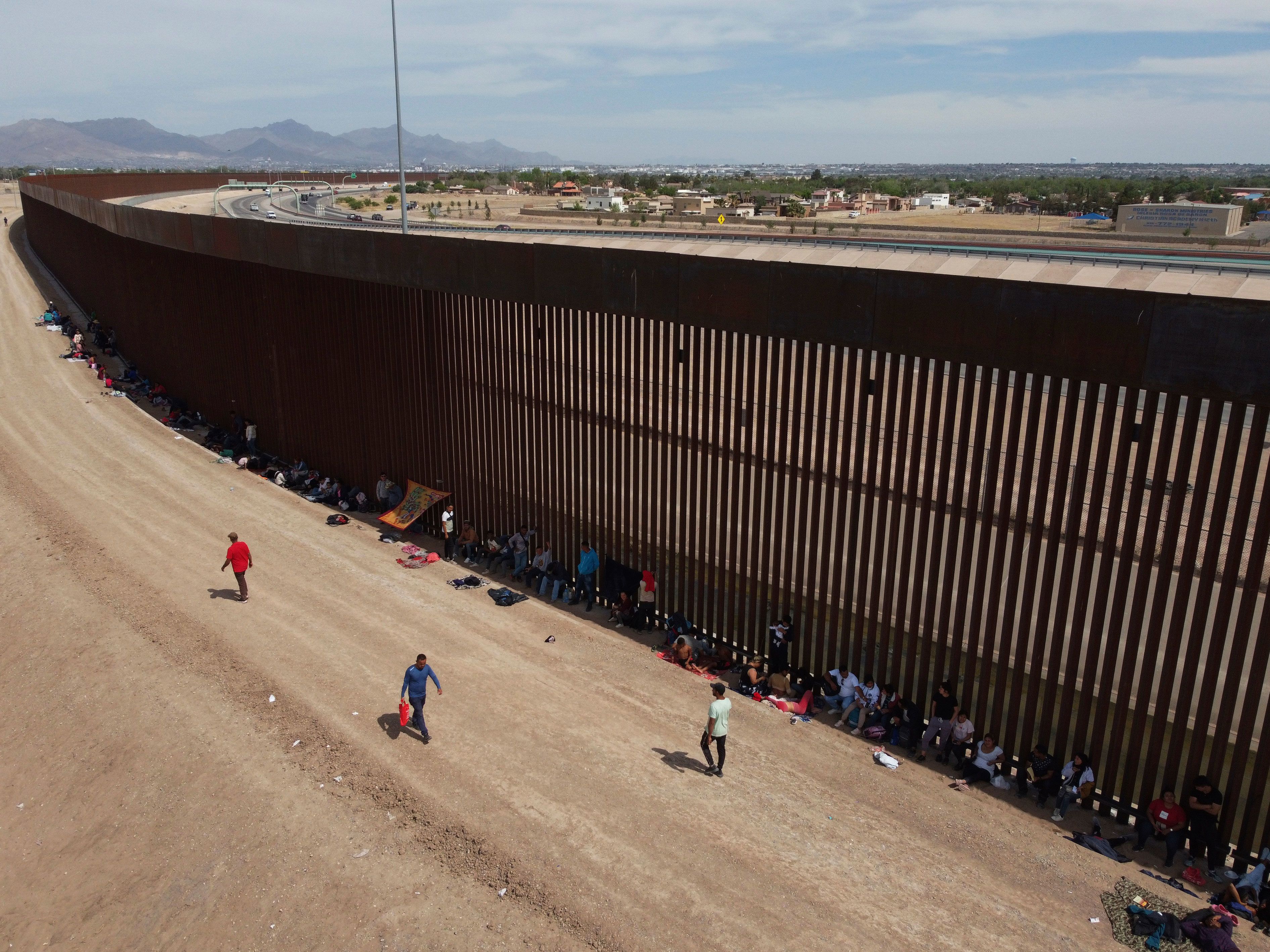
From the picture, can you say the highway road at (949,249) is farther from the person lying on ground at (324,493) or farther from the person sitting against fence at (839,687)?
the person lying on ground at (324,493)

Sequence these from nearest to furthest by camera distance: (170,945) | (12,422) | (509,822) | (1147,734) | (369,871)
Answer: (170,945) < (369,871) < (509,822) < (1147,734) < (12,422)

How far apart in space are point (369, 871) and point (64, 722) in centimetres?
543

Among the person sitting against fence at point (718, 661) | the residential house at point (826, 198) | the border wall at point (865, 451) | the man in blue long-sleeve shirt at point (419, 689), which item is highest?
the residential house at point (826, 198)

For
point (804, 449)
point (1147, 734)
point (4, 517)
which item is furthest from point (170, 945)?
point (4, 517)

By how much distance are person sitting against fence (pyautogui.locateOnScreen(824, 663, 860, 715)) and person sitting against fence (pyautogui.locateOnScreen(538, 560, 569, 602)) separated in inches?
191

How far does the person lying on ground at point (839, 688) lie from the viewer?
11461 mm

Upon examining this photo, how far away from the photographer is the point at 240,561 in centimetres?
1427

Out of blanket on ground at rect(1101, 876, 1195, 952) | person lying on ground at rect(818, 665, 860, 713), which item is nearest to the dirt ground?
blanket on ground at rect(1101, 876, 1195, 952)

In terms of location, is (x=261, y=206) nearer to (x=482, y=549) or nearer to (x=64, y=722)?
(x=482, y=549)

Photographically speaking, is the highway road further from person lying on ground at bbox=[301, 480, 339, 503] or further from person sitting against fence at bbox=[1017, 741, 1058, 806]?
person lying on ground at bbox=[301, 480, 339, 503]

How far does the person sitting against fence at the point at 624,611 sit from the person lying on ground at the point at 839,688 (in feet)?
11.0

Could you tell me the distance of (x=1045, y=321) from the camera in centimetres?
934

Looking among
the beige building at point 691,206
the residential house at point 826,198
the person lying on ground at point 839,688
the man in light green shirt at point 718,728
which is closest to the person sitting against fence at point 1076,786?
the person lying on ground at point 839,688

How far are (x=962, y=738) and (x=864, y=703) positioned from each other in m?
1.20
